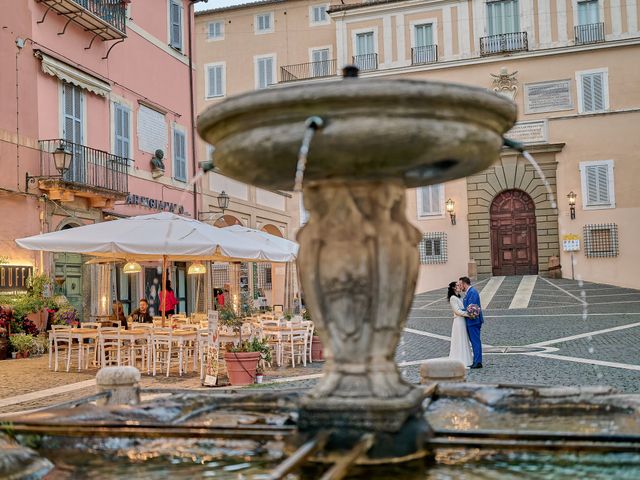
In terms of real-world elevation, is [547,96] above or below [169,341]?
above

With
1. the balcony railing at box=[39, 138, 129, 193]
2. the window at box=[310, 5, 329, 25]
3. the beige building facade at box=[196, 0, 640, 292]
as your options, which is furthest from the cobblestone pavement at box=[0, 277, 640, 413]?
the window at box=[310, 5, 329, 25]

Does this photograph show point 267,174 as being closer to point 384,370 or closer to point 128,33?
point 384,370

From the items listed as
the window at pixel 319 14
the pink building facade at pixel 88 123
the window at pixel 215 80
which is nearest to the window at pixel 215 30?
the window at pixel 215 80

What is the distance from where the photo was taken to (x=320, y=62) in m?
32.8

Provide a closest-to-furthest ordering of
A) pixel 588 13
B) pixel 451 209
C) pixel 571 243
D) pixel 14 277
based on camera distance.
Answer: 1. pixel 14 277
2. pixel 571 243
3. pixel 588 13
4. pixel 451 209

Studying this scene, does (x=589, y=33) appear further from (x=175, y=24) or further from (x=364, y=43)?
(x=175, y=24)

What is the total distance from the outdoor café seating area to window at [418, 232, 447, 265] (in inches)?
673

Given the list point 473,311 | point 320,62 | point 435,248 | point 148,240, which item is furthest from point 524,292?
point 148,240

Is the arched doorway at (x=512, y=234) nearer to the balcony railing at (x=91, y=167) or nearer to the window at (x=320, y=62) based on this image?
the window at (x=320, y=62)

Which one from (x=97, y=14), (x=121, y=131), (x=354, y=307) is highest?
(x=97, y=14)

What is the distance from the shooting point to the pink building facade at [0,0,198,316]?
577 inches

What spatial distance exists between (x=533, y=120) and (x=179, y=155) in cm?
1460

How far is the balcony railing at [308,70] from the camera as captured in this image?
1280 inches

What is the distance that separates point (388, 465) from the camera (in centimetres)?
329
